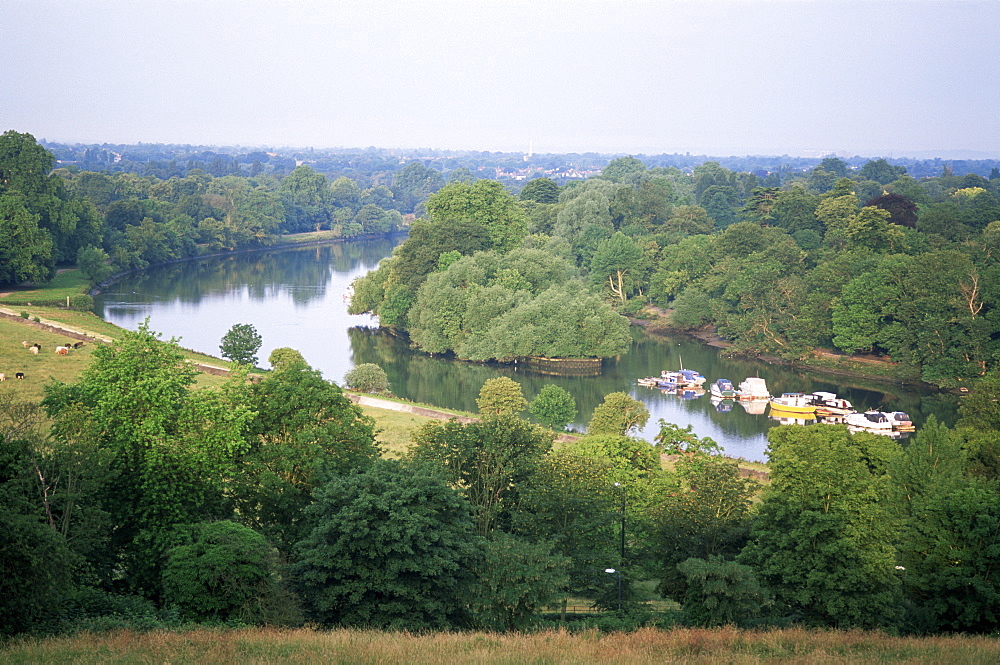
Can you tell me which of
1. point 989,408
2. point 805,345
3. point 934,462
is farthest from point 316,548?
point 805,345

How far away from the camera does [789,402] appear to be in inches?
1465

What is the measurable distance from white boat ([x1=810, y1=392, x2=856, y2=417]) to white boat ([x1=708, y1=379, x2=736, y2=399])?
3.29 m

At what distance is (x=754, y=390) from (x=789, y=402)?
2478mm

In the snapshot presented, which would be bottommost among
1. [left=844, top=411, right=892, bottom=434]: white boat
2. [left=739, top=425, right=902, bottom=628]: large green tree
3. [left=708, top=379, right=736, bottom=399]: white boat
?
[left=708, top=379, right=736, bottom=399]: white boat

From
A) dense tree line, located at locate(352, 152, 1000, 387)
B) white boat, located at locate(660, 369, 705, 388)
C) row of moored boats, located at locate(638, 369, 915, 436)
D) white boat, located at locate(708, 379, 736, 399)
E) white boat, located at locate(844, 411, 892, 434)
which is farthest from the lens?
dense tree line, located at locate(352, 152, 1000, 387)

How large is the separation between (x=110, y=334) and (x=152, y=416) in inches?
1049

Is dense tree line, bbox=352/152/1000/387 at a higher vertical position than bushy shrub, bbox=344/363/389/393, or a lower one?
higher

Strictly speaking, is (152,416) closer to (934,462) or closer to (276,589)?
(276,589)

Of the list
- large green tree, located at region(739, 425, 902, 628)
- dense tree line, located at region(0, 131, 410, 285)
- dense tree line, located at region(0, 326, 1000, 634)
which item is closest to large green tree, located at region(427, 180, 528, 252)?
dense tree line, located at region(0, 131, 410, 285)

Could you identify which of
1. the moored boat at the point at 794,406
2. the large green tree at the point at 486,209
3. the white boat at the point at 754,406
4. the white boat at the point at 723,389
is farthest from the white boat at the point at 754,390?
the large green tree at the point at 486,209

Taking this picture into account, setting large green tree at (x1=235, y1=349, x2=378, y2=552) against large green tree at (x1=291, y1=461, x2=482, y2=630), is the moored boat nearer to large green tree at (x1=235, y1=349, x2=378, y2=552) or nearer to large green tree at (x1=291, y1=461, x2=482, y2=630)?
large green tree at (x1=235, y1=349, x2=378, y2=552)

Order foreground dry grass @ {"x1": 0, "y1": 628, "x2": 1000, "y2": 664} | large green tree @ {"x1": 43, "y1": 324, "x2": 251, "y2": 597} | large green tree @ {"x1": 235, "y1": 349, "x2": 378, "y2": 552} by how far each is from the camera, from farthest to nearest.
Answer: large green tree @ {"x1": 235, "y1": 349, "x2": 378, "y2": 552}
large green tree @ {"x1": 43, "y1": 324, "x2": 251, "y2": 597}
foreground dry grass @ {"x1": 0, "y1": 628, "x2": 1000, "y2": 664}

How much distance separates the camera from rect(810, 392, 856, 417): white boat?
121 ft

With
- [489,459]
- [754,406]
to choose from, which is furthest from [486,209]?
[489,459]
